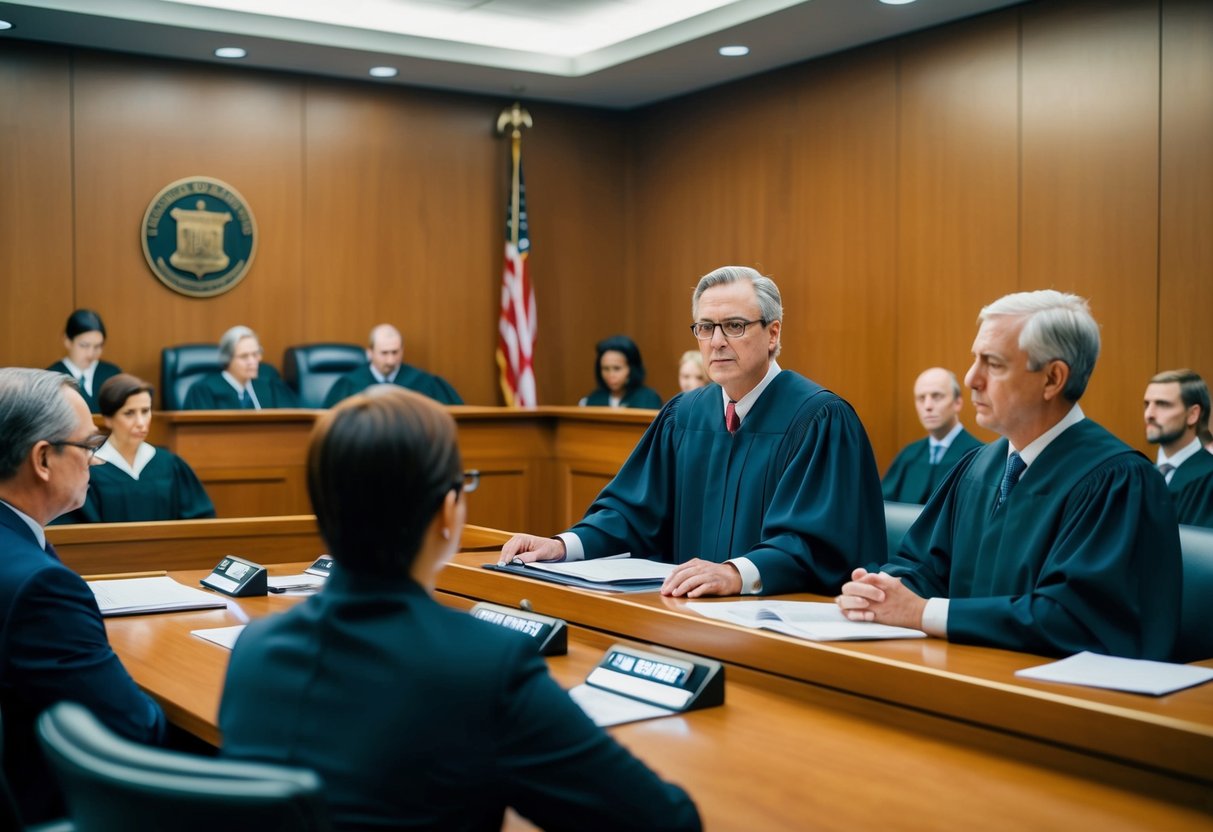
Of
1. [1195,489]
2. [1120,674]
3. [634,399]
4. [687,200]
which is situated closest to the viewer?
[1120,674]

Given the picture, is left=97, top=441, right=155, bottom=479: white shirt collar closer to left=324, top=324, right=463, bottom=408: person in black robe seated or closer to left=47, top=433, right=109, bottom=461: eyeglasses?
left=324, top=324, right=463, bottom=408: person in black robe seated

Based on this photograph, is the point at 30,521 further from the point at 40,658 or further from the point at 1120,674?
the point at 1120,674

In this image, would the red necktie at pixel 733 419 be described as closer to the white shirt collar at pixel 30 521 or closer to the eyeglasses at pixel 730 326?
the eyeglasses at pixel 730 326

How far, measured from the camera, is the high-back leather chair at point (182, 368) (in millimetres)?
8625

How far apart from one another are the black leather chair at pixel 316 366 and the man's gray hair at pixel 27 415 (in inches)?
261

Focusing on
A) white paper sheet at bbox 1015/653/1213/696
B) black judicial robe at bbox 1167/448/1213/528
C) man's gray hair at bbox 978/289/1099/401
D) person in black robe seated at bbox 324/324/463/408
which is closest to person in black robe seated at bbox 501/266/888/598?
man's gray hair at bbox 978/289/1099/401

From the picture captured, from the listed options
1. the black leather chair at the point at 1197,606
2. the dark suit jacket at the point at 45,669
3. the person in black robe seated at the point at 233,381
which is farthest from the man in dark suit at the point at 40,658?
the person in black robe seated at the point at 233,381

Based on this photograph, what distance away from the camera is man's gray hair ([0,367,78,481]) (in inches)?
95.2

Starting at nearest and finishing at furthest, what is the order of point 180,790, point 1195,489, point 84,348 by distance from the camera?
point 180,790, point 1195,489, point 84,348

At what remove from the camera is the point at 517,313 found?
10.0m

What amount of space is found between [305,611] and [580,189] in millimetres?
9388

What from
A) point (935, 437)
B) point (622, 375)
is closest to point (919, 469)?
point (935, 437)

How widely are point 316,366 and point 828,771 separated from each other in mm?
7804

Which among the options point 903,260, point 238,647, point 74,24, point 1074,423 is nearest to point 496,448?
point 903,260
